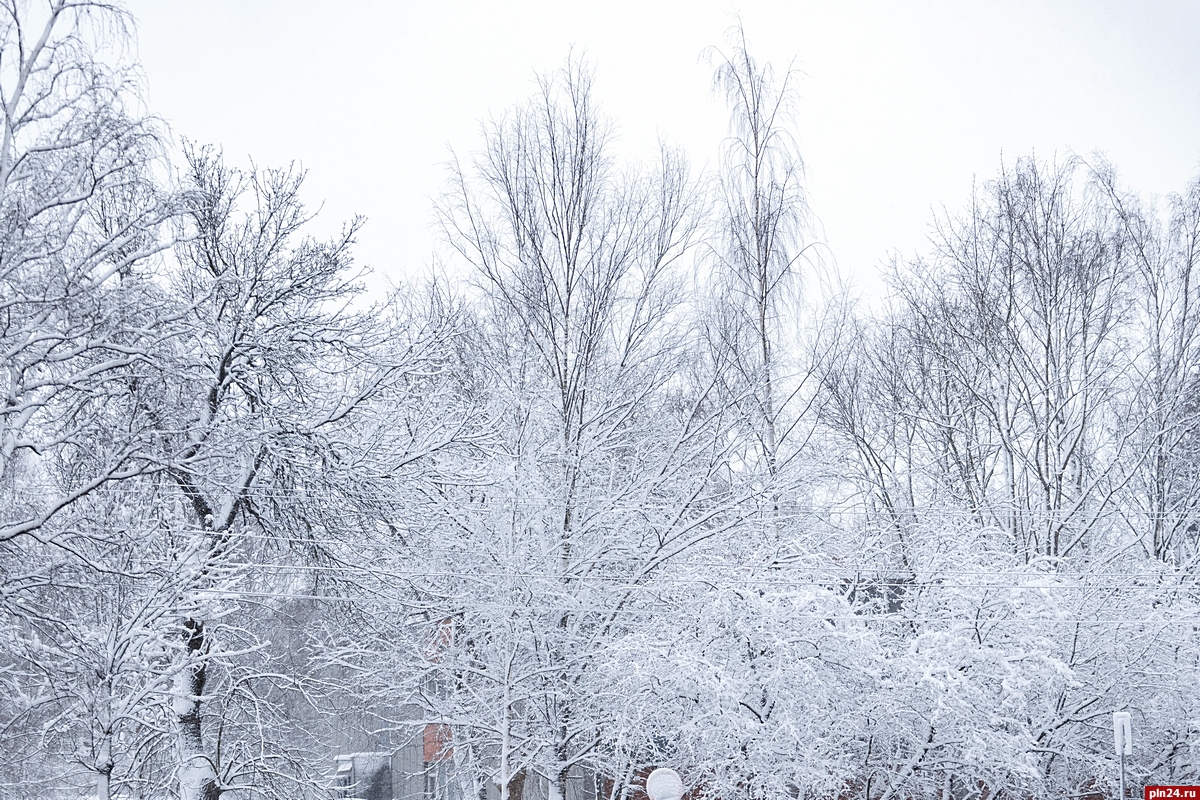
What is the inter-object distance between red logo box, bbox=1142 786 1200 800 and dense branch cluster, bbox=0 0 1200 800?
25.8 inches

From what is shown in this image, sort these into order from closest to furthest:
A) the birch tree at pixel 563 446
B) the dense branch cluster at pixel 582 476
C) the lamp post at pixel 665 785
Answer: the dense branch cluster at pixel 582 476 < the lamp post at pixel 665 785 < the birch tree at pixel 563 446

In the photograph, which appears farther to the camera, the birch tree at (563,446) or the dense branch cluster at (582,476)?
the birch tree at (563,446)

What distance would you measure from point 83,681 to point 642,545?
23.5ft

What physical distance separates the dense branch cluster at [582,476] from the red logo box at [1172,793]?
0.66 meters

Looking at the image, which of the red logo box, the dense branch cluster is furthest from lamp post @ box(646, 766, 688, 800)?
the red logo box

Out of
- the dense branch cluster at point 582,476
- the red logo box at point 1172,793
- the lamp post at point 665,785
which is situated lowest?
the red logo box at point 1172,793

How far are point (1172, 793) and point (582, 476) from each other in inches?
357

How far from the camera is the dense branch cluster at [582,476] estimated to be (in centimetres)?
966

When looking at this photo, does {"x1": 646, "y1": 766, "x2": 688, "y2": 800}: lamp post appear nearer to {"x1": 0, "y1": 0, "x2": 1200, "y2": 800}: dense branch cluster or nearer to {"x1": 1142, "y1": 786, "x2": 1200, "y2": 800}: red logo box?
{"x1": 0, "y1": 0, "x2": 1200, "y2": 800}: dense branch cluster

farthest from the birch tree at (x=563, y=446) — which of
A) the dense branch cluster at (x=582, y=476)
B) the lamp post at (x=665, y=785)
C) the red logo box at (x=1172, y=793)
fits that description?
the red logo box at (x=1172, y=793)

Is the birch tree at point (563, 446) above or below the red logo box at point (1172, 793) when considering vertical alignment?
above

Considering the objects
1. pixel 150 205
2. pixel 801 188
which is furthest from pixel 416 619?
pixel 801 188

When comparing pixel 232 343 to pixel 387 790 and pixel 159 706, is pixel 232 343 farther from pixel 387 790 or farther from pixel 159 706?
pixel 387 790

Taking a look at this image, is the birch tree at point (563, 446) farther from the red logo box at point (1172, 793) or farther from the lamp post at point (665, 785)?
the red logo box at point (1172, 793)
